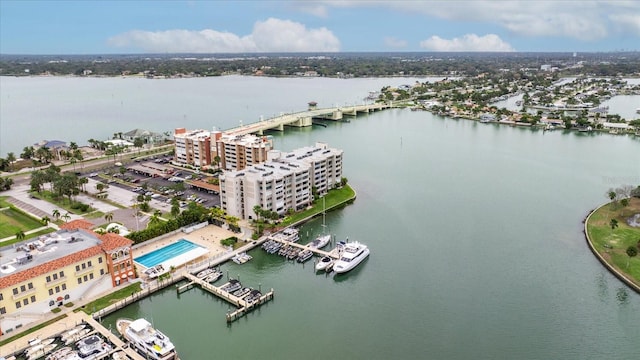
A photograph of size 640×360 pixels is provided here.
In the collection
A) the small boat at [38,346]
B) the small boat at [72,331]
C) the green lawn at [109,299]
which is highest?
the green lawn at [109,299]

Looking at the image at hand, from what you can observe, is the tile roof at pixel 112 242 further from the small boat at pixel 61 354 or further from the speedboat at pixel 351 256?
the speedboat at pixel 351 256

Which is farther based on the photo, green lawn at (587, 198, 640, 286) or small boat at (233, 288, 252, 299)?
green lawn at (587, 198, 640, 286)

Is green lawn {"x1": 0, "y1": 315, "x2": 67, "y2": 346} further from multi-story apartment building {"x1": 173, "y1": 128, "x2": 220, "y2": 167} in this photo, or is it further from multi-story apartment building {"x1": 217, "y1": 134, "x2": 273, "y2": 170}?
multi-story apartment building {"x1": 173, "y1": 128, "x2": 220, "y2": 167}

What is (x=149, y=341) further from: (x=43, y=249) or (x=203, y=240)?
(x=203, y=240)

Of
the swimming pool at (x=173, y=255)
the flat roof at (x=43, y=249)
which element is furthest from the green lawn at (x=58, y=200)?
the flat roof at (x=43, y=249)

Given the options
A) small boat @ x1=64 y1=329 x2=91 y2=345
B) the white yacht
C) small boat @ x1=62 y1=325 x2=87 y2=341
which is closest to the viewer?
the white yacht

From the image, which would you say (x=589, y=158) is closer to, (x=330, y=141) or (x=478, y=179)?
(x=478, y=179)

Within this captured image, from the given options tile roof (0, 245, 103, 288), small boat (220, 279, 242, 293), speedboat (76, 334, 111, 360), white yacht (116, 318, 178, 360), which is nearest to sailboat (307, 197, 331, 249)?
small boat (220, 279, 242, 293)

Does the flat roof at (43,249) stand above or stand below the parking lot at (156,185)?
above
